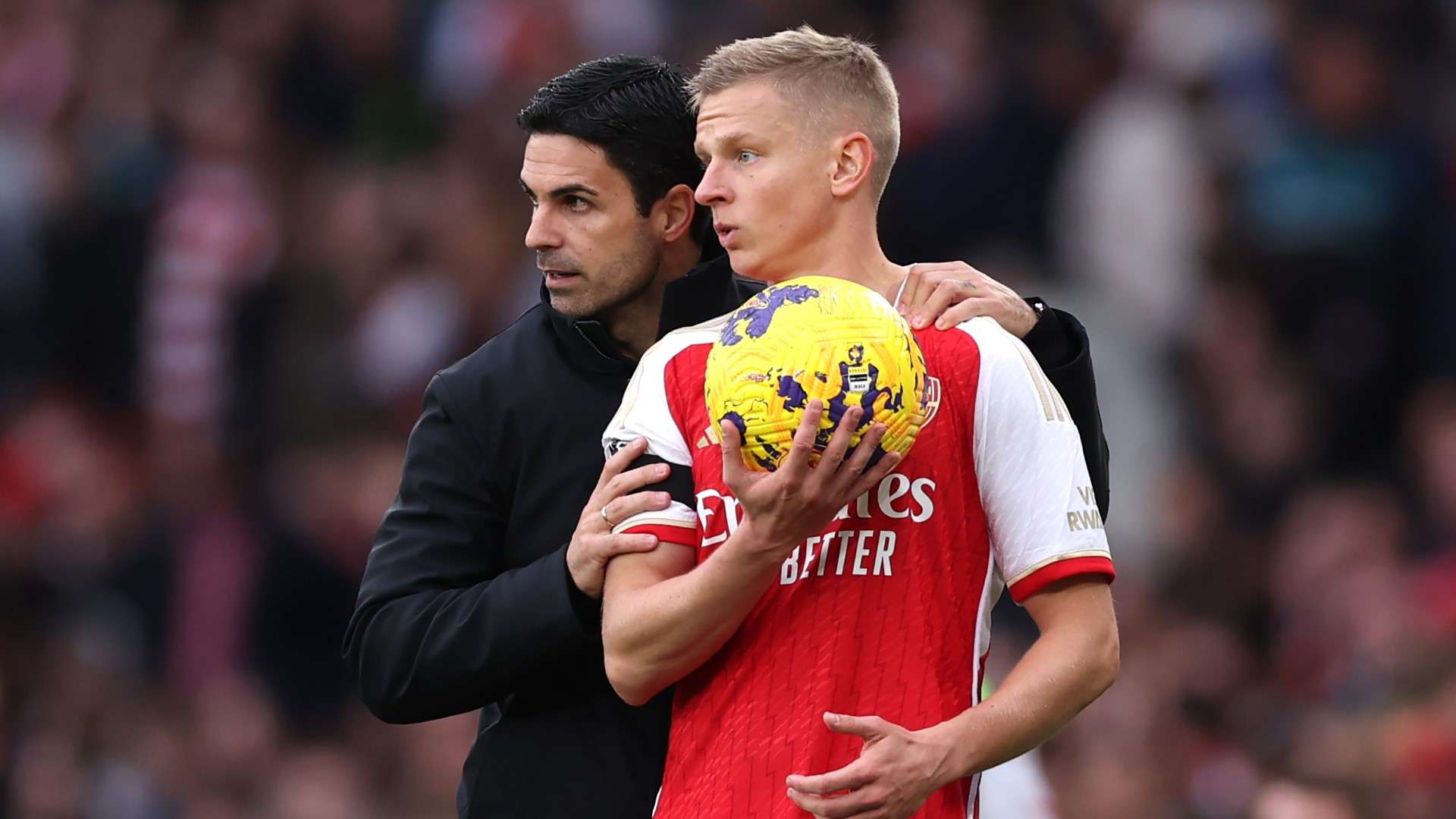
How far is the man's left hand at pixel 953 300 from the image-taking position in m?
3.91

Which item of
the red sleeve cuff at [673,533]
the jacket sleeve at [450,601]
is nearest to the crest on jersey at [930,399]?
the red sleeve cuff at [673,533]

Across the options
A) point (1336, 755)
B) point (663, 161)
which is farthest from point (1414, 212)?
point (663, 161)

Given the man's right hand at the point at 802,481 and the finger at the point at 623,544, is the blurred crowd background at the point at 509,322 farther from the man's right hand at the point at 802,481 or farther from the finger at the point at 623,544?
the man's right hand at the point at 802,481

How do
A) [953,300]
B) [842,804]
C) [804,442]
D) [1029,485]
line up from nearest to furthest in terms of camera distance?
[804,442] → [842,804] → [1029,485] → [953,300]

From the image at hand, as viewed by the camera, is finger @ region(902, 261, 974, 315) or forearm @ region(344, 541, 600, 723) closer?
finger @ region(902, 261, 974, 315)

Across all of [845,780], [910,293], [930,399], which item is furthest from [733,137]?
[845,780]

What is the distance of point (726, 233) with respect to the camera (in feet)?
13.1

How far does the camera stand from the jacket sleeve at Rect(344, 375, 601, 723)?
4191mm

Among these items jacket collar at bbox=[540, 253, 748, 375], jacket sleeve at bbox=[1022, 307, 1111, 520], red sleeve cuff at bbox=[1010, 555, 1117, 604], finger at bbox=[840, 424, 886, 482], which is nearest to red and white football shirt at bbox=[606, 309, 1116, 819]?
red sleeve cuff at bbox=[1010, 555, 1117, 604]

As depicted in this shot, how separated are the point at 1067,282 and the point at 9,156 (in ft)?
19.1

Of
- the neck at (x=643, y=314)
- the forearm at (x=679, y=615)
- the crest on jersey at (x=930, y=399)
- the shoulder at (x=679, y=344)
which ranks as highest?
the neck at (x=643, y=314)

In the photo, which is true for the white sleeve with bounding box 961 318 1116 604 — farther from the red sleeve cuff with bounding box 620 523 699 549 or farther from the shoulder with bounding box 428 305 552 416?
the shoulder with bounding box 428 305 552 416

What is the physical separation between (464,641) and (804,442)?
1.07 metres

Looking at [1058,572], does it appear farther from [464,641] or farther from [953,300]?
[464,641]
